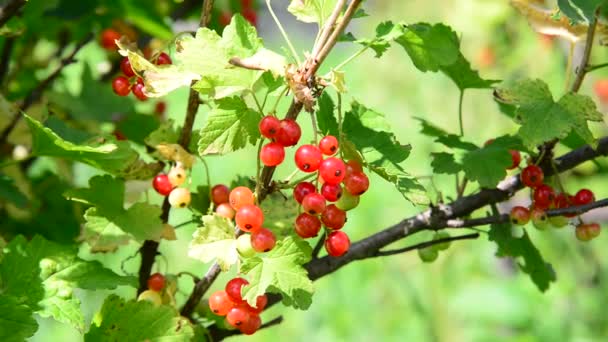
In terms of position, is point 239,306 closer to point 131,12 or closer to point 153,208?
point 153,208

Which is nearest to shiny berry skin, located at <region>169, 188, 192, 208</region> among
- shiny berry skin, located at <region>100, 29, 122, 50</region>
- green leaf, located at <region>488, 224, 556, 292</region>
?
green leaf, located at <region>488, 224, 556, 292</region>

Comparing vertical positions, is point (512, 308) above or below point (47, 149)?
below

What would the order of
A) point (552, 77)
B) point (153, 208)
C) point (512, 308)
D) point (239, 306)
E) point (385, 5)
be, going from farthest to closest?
point (385, 5) < point (552, 77) < point (512, 308) < point (153, 208) < point (239, 306)

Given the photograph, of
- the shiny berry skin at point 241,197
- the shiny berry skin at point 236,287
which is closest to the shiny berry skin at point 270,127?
the shiny berry skin at point 241,197

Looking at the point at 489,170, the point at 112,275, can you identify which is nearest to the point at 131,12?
the point at 112,275

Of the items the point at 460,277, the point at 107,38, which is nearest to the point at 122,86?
the point at 107,38

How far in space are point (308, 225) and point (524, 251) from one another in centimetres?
54

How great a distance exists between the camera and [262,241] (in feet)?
3.92

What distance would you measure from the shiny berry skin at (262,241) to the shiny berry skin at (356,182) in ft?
0.44

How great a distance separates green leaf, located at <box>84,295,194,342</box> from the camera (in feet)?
4.29

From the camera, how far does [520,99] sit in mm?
1437

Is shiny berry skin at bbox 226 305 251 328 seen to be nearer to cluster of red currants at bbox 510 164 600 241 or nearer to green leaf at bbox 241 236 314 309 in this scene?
green leaf at bbox 241 236 314 309

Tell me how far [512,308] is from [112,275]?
2.64 meters

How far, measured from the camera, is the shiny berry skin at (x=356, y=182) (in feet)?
3.92
